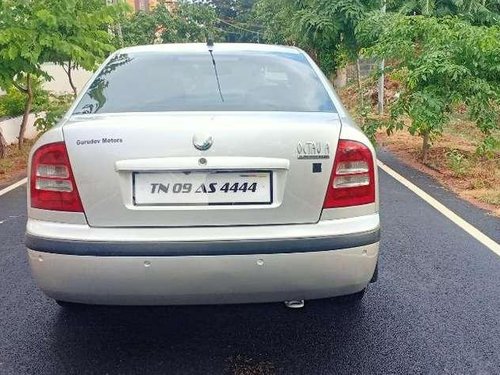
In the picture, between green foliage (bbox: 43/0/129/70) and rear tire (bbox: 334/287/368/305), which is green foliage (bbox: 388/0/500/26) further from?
rear tire (bbox: 334/287/368/305)

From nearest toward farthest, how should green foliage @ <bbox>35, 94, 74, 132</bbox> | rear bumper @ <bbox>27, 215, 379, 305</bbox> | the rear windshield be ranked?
rear bumper @ <bbox>27, 215, 379, 305</bbox> → the rear windshield → green foliage @ <bbox>35, 94, 74, 132</bbox>

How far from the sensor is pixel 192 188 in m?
2.69

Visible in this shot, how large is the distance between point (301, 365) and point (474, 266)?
205 centimetres

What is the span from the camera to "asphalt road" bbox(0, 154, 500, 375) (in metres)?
3.00

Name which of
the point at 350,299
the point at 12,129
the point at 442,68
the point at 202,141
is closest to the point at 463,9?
the point at 442,68

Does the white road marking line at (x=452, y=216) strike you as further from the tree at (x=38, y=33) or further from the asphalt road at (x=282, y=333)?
the tree at (x=38, y=33)

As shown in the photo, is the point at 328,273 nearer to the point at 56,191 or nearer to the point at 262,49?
the point at 56,191

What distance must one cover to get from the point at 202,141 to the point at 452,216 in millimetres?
4101

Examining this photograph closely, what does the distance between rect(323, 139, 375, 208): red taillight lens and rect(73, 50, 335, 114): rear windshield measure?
43 centimetres

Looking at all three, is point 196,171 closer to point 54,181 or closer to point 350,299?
point 54,181

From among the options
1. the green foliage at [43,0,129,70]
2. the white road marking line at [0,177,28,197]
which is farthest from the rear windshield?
the green foliage at [43,0,129,70]

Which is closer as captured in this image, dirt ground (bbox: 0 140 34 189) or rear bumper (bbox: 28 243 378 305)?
rear bumper (bbox: 28 243 378 305)

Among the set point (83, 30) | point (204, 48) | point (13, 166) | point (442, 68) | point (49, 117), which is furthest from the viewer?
point (49, 117)

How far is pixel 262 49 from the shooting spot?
392 cm
